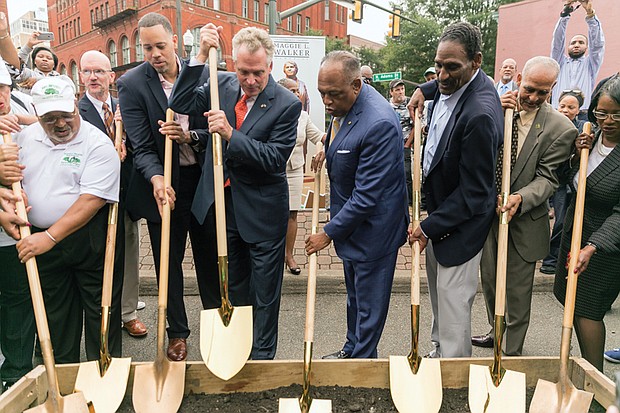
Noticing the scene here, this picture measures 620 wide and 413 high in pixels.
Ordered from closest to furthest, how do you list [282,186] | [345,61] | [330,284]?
[345,61], [282,186], [330,284]

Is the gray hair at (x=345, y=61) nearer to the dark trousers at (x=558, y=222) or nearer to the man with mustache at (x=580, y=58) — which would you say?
the dark trousers at (x=558, y=222)

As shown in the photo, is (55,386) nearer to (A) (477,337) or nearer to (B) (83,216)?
(B) (83,216)

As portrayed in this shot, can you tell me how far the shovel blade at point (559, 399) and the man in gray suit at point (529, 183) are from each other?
793mm

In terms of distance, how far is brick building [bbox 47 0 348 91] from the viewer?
3612 cm

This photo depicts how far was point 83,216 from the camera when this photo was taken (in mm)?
2566

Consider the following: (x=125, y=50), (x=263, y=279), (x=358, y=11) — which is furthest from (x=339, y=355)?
(x=125, y=50)

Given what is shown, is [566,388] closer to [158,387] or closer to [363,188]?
[363,188]

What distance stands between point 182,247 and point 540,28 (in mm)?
14008

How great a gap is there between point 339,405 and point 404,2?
111 feet

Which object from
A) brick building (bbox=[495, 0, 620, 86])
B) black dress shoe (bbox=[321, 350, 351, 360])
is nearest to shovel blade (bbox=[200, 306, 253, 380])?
black dress shoe (bbox=[321, 350, 351, 360])

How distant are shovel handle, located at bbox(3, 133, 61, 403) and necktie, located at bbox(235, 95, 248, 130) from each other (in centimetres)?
124

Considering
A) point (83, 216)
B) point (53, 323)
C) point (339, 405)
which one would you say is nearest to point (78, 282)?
point (53, 323)

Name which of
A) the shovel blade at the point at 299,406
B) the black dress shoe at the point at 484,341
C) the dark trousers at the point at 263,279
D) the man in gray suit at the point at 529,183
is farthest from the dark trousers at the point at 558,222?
the shovel blade at the point at 299,406

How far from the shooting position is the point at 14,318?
2826 mm
